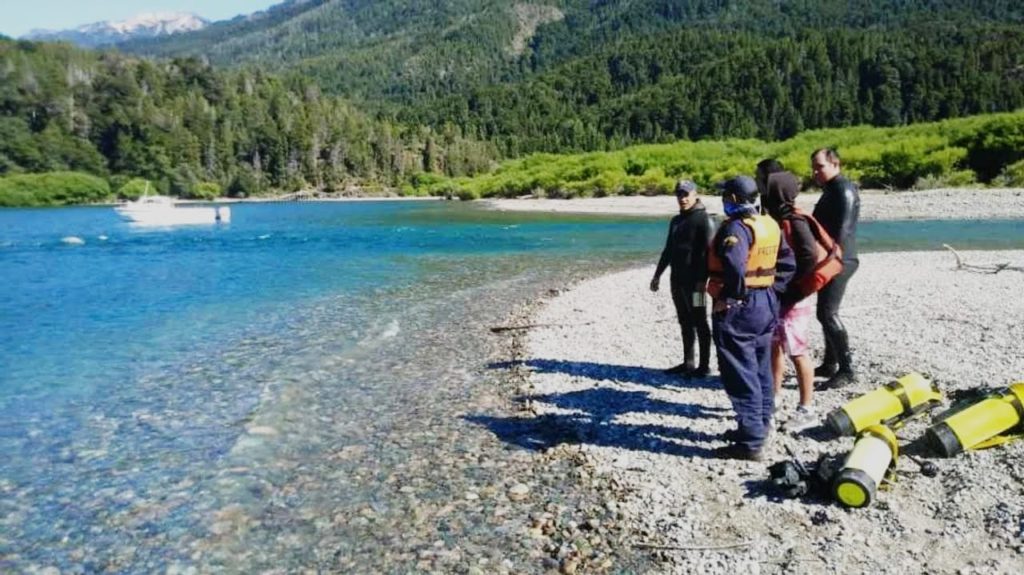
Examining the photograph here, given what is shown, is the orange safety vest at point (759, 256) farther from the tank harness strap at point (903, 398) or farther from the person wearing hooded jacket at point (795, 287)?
the tank harness strap at point (903, 398)

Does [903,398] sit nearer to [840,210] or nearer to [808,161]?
[840,210]

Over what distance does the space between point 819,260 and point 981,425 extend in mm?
2174

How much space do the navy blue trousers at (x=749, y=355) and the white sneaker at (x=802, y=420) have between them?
83 cm

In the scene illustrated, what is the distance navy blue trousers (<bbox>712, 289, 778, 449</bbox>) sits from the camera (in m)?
7.18

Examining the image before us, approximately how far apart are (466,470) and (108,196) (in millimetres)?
170124

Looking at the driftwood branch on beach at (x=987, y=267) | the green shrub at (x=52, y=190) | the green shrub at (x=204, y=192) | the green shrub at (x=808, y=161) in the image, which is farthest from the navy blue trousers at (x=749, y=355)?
the green shrub at (x=204, y=192)

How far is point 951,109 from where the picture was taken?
16212 centimetres

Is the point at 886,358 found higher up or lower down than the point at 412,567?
higher up

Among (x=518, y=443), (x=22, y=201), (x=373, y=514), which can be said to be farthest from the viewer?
(x=22, y=201)

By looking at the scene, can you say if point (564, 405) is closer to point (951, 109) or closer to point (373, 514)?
point (373, 514)

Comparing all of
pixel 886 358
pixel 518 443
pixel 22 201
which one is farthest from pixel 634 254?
pixel 22 201

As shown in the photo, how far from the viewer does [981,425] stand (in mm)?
7105

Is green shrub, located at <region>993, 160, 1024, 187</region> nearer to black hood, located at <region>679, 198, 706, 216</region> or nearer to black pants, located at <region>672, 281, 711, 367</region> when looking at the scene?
black pants, located at <region>672, 281, 711, 367</region>

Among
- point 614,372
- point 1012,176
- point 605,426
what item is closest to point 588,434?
point 605,426
